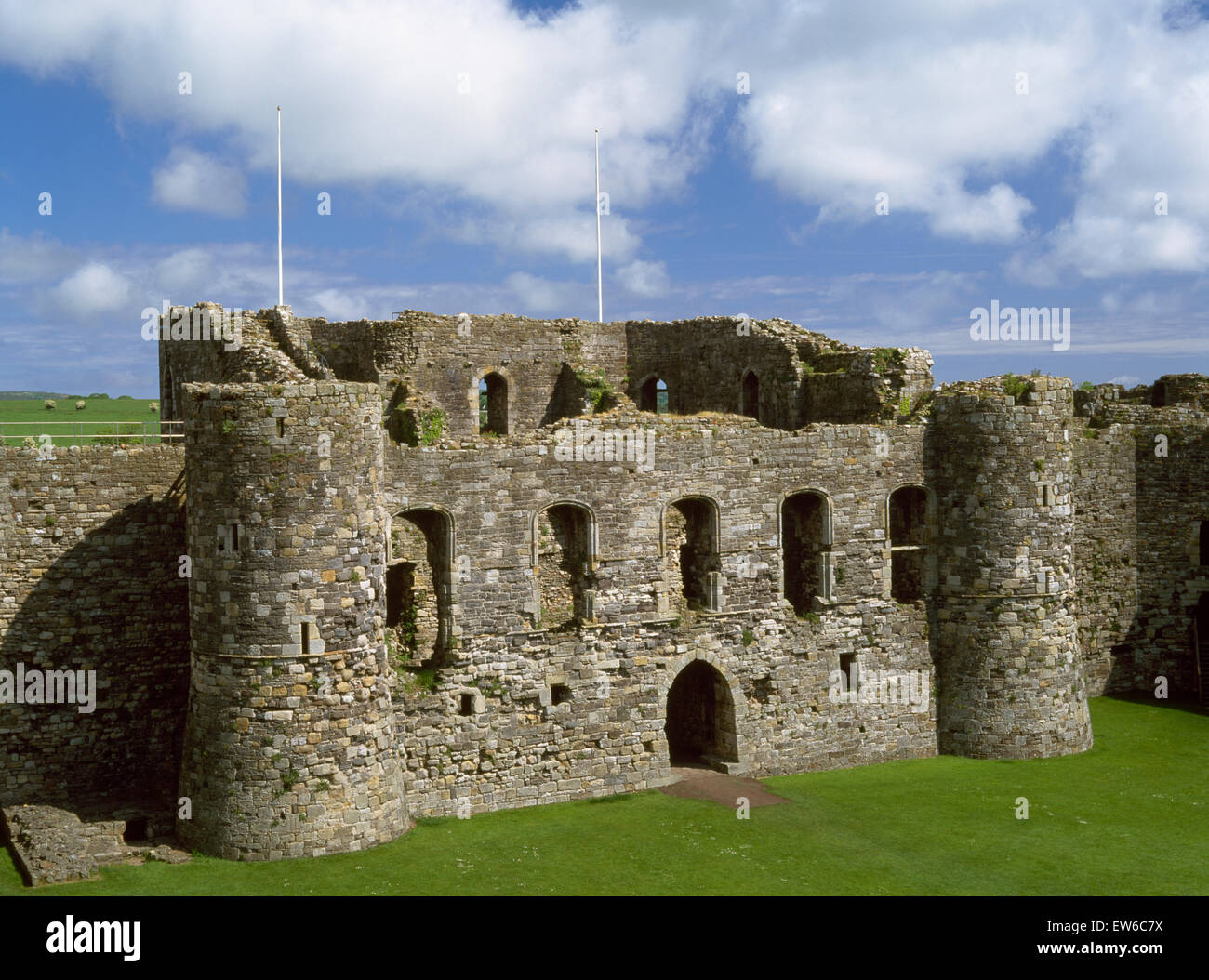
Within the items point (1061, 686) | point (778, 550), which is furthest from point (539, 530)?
point (1061, 686)

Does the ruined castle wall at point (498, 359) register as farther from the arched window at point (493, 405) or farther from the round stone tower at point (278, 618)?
the round stone tower at point (278, 618)

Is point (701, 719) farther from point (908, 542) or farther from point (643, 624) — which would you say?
point (908, 542)

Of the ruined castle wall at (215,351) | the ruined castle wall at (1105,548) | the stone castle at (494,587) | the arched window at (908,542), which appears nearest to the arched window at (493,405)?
the stone castle at (494,587)

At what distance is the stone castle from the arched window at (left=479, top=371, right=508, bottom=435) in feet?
0.60

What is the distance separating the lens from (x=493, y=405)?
118 ft

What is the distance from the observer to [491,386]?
35844 mm

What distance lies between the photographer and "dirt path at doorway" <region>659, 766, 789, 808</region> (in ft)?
88.4

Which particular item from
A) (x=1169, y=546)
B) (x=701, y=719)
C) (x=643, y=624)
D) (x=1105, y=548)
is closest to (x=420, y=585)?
(x=643, y=624)

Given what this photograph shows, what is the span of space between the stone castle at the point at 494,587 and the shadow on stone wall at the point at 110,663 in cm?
5

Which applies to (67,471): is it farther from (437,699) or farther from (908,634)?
(908,634)

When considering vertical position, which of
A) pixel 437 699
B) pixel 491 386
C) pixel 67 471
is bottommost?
pixel 437 699

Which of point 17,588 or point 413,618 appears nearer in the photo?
point 17,588

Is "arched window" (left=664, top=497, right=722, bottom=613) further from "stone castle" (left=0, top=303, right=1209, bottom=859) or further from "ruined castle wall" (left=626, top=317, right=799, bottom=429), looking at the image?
"ruined castle wall" (left=626, top=317, right=799, bottom=429)

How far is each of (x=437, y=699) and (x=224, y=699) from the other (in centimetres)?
408
